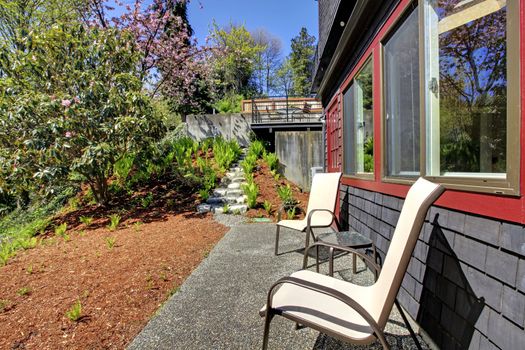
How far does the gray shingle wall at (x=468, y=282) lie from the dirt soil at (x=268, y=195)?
389cm

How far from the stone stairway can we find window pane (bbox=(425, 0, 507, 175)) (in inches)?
182

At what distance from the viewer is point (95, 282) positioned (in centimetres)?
273

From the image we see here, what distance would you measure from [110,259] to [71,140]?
2844 mm

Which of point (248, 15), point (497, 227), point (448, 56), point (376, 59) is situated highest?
point (248, 15)

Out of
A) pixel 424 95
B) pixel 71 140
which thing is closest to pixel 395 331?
pixel 424 95

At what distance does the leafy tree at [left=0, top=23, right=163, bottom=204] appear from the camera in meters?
4.92

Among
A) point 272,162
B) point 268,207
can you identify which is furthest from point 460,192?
point 272,162

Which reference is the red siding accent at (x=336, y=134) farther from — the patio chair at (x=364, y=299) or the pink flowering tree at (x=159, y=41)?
the pink flowering tree at (x=159, y=41)

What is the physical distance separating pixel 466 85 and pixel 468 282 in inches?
38.0

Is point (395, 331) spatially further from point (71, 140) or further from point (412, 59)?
point (71, 140)

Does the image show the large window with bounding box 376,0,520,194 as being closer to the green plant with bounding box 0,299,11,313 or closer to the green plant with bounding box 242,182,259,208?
the green plant with bounding box 0,299,11,313

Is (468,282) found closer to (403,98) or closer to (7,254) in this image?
(403,98)

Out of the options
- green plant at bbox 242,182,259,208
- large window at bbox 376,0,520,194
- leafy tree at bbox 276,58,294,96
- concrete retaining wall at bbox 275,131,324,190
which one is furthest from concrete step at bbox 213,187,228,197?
leafy tree at bbox 276,58,294,96

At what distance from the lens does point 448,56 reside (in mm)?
1582
